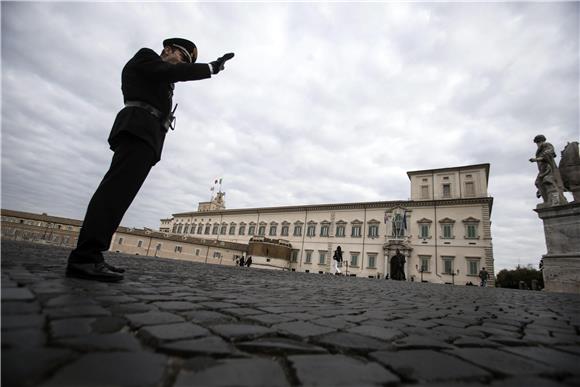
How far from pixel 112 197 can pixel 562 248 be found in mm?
11701

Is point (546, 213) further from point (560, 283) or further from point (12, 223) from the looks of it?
point (12, 223)

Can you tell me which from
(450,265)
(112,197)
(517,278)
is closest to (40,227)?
(112,197)

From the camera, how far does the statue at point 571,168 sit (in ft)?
31.6

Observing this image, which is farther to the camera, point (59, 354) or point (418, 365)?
point (418, 365)

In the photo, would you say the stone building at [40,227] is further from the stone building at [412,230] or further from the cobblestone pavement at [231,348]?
the cobblestone pavement at [231,348]

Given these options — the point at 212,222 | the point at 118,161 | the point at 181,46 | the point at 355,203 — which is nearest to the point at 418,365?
the point at 118,161

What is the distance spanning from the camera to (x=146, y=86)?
2842 mm

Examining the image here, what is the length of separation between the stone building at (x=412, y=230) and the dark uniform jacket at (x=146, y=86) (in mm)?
32282

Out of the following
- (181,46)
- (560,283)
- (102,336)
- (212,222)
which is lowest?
(102,336)

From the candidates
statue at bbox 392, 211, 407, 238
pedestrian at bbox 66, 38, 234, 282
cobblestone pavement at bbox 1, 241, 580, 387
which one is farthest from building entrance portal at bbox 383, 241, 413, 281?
cobblestone pavement at bbox 1, 241, 580, 387

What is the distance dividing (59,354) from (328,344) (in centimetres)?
98

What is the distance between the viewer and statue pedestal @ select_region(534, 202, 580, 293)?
8555mm

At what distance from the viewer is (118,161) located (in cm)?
266

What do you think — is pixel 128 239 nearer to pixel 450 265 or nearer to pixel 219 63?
pixel 450 265
